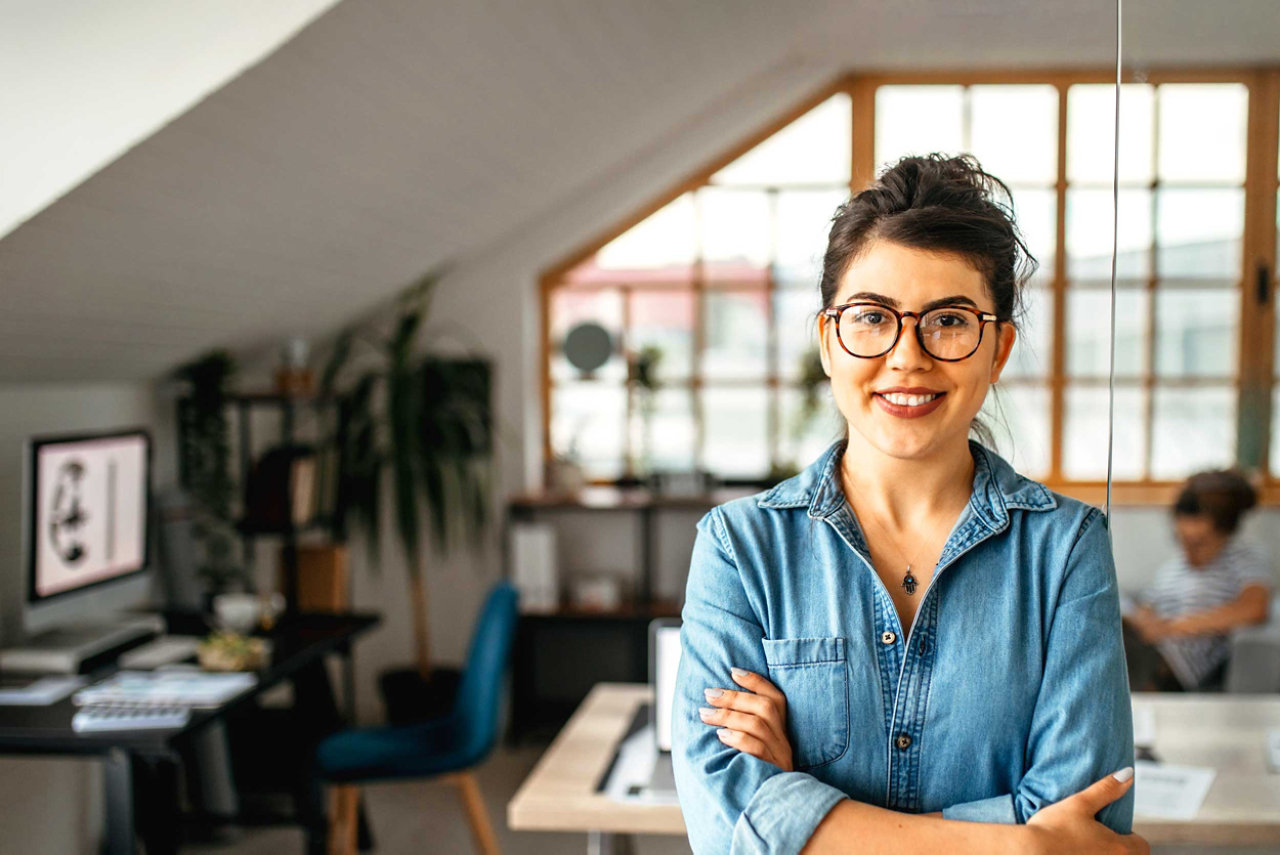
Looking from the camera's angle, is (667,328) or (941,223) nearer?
(941,223)

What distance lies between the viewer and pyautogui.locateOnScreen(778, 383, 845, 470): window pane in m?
5.28

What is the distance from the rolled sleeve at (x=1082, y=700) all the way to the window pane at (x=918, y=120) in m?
0.54

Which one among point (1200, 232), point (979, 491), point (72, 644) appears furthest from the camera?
point (1200, 232)

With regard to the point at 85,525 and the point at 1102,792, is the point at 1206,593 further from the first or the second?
the point at 85,525

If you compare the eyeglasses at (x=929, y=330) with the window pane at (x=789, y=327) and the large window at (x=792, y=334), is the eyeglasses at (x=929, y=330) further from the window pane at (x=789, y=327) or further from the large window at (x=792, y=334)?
the window pane at (x=789, y=327)

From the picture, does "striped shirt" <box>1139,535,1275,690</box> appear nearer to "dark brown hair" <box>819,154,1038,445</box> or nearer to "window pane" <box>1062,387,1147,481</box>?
"window pane" <box>1062,387,1147,481</box>

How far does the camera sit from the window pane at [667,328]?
544cm

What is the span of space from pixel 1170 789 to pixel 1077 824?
4.31 ft

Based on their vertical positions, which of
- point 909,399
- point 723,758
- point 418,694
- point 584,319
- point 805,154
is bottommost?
point 418,694

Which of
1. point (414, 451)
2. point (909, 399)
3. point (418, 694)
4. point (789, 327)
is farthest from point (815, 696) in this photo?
point (789, 327)

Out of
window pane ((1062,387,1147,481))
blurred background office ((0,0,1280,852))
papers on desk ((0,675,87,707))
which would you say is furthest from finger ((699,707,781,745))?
window pane ((1062,387,1147,481))

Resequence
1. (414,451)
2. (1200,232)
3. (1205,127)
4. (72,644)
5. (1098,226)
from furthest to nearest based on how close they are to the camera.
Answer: (414,451) → (1200,232) → (72,644) → (1098,226) → (1205,127)

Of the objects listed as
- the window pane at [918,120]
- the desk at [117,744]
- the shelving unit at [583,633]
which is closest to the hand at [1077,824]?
the window pane at [918,120]

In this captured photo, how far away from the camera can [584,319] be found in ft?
18.0
